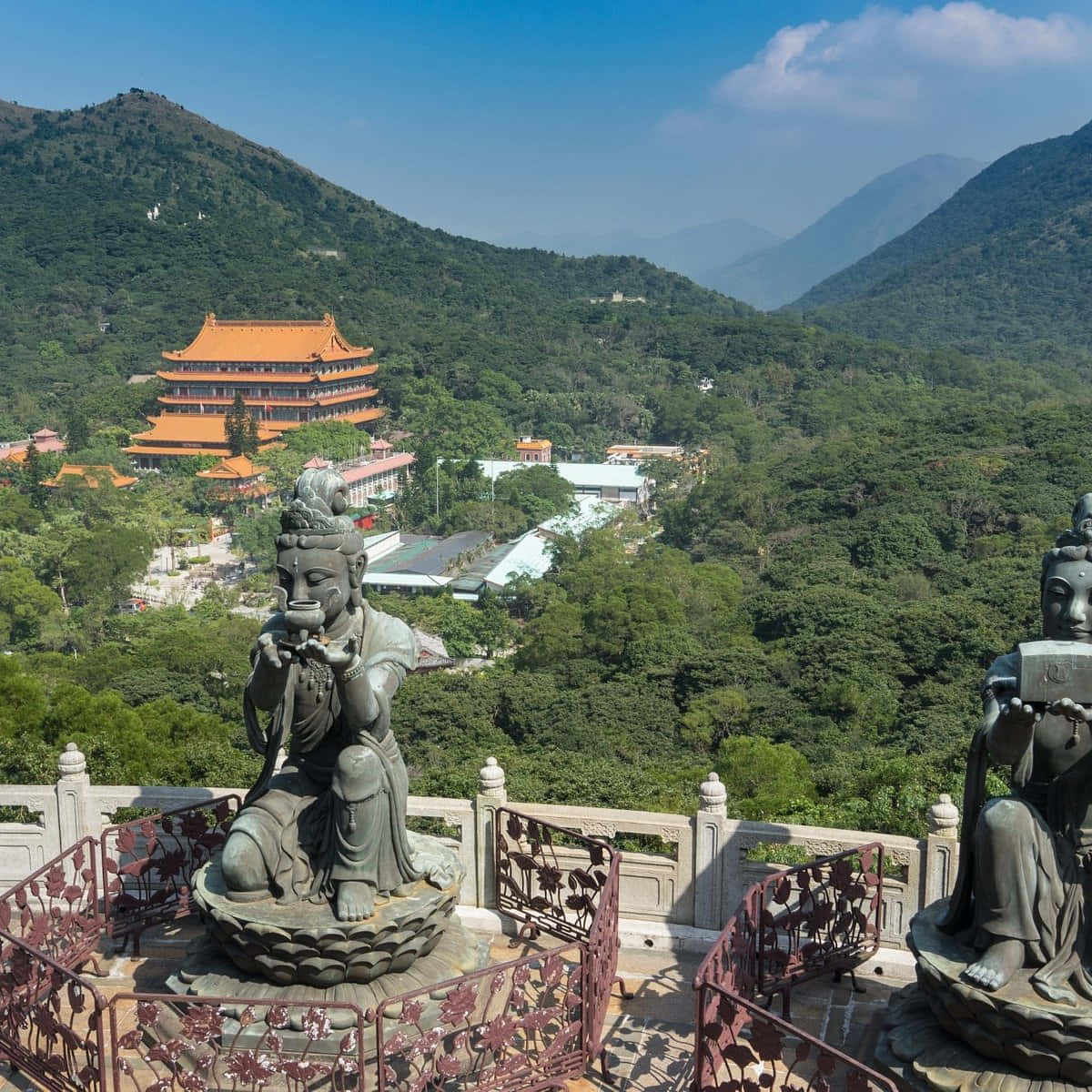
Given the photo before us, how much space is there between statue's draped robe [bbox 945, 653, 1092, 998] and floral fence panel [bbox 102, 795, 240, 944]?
4.40 meters

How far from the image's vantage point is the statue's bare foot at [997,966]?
5203 mm

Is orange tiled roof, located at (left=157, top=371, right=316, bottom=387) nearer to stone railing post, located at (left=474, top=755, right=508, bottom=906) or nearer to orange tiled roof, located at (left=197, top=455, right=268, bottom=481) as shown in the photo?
orange tiled roof, located at (left=197, top=455, right=268, bottom=481)

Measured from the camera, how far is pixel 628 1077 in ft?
20.4

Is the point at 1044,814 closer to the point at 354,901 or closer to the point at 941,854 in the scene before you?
the point at 941,854

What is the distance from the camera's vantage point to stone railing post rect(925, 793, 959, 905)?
7102mm

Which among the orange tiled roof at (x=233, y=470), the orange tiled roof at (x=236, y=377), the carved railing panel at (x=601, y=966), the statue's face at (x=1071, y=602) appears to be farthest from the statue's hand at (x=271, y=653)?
the orange tiled roof at (x=236, y=377)

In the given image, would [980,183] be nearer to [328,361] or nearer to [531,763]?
[328,361]

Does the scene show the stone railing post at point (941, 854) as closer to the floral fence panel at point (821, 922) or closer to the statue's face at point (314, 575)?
the floral fence panel at point (821, 922)

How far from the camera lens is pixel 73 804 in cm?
792

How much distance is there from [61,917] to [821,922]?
4.17 metres

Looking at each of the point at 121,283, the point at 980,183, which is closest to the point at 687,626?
the point at 121,283

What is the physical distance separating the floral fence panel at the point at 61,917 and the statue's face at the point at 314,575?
2.20m

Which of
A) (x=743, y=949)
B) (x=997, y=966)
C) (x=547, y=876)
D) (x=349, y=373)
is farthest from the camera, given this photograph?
(x=349, y=373)

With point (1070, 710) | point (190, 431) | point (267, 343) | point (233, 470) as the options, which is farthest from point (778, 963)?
point (267, 343)
